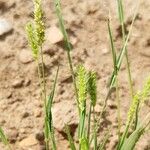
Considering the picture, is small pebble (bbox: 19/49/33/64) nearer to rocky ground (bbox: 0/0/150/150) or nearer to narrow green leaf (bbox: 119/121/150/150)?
rocky ground (bbox: 0/0/150/150)

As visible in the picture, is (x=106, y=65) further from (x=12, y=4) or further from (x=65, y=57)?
(x=12, y=4)

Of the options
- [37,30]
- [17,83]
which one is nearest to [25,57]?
[17,83]

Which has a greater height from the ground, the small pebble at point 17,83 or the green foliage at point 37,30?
the green foliage at point 37,30

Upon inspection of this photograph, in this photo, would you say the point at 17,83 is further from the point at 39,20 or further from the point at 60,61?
the point at 39,20

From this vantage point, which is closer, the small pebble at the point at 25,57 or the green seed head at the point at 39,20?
the green seed head at the point at 39,20

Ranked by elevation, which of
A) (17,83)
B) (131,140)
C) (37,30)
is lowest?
(131,140)

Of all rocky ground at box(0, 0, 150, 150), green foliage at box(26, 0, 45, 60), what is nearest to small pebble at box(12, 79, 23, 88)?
rocky ground at box(0, 0, 150, 150)

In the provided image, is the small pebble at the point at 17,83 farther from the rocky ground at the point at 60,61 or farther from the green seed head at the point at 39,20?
the green seed head at the point at 39,20

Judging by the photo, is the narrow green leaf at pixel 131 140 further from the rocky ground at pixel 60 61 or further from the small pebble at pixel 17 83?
the small pebble at pixel 17 83

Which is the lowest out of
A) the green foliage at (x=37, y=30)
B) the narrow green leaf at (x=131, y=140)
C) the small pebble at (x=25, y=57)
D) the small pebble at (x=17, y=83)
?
the narrow green leaf at (x=131, y=140)

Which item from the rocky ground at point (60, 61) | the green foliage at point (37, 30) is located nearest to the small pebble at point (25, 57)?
the rocky ground at point (60, 61)

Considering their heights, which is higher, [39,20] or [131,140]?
[39,20]
